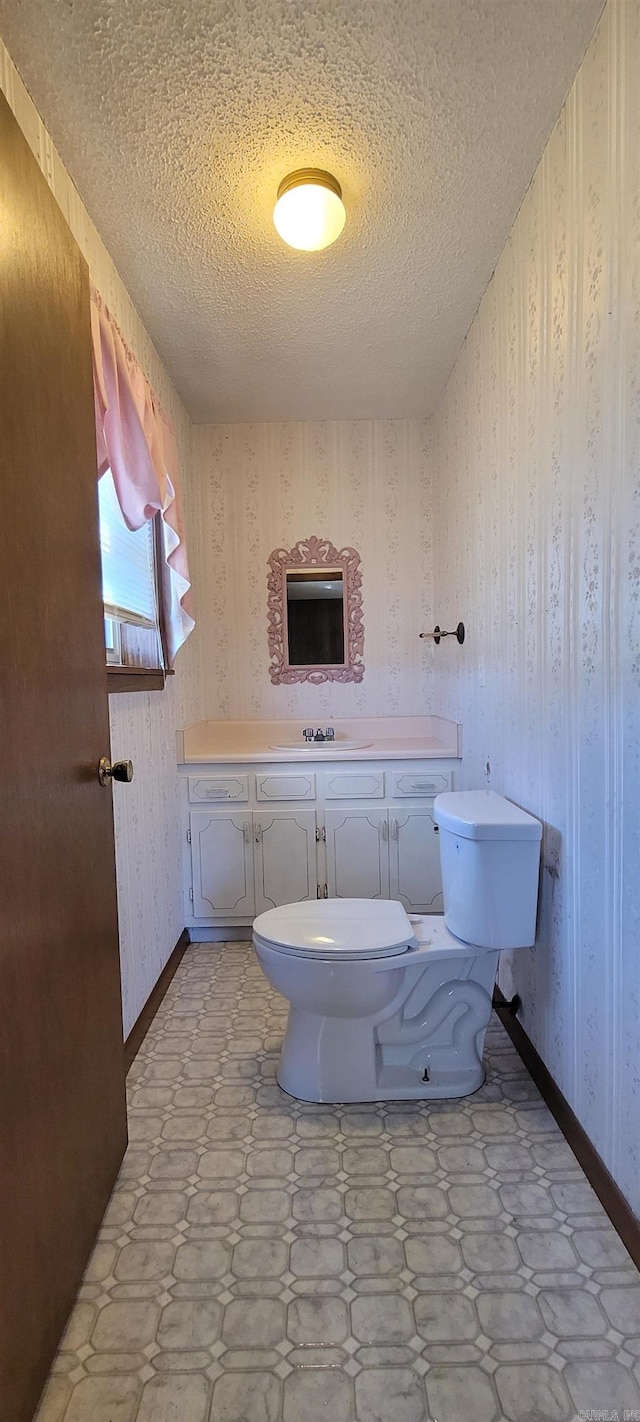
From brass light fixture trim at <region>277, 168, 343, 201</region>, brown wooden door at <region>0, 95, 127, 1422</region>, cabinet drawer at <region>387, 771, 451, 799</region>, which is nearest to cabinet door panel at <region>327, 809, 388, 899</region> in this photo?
cabinet drawer at <region>387, 771, 451, 799</region>

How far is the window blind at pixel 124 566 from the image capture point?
5.70 ft

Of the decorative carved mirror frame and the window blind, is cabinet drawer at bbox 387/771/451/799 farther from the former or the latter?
the window blind

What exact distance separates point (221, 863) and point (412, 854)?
78cm

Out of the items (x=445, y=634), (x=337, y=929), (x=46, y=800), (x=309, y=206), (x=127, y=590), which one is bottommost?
(x=337, y=929)

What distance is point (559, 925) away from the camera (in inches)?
57.4

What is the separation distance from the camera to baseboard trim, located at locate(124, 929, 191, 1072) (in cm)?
177

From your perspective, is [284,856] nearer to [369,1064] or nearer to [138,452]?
[369,1064]

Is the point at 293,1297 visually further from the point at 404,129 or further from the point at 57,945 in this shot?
the point at 404,129

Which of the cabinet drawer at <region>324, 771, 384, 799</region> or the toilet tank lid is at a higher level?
the toilet tank lid

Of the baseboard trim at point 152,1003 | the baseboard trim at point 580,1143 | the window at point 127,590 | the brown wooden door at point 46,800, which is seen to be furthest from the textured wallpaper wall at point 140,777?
the baseboard trim at point 580,1143

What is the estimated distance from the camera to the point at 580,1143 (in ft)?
4.39

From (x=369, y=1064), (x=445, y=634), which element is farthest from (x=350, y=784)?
(x=369, y=1064)

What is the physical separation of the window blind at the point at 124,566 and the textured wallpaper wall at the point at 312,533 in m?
0.74

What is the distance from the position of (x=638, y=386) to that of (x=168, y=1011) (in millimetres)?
2089
